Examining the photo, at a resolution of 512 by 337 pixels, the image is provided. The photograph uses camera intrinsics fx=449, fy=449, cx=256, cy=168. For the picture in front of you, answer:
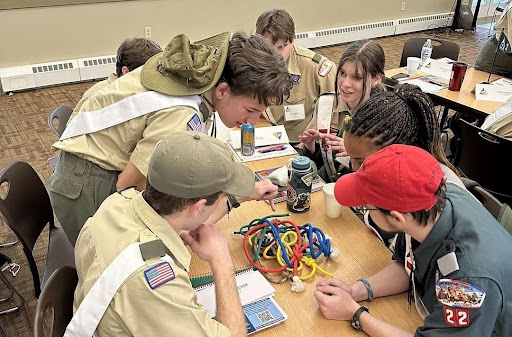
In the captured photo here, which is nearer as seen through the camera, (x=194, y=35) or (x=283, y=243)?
(x=283, y=243)

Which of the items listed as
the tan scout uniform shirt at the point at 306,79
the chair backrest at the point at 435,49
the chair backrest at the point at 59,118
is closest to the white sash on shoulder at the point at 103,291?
the chair backrest at the point at 59,118

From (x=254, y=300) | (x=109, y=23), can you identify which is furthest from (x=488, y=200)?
(x=109, y=23)

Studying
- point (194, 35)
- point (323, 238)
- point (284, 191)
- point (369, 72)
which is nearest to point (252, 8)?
point (194, 35)

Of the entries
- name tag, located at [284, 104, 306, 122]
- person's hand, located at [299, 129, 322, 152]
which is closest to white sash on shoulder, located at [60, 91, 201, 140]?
person's hand, located at [299, 129, 322, 152]

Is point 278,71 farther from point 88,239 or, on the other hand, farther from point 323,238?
point 88,239

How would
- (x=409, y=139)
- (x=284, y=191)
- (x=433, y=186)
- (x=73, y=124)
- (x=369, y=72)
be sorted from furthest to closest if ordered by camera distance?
(x=369, y=72), (x=284, y=191), (x=73, y=124), (x=409, y=139), (x=433, y=186)

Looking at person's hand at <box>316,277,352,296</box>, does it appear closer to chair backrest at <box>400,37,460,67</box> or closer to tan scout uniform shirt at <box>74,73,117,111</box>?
tan scout uniform shirt at <box>74,73,117,111</box>

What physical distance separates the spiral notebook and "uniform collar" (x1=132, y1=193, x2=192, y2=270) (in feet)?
0.68

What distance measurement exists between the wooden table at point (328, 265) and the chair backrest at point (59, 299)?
1.26ft

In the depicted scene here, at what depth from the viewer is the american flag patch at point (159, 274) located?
3.45 feet

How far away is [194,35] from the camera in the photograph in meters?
5.52

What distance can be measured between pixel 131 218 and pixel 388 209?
0.67 metres

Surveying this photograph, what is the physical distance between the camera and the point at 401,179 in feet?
3.60

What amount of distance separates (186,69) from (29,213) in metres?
0.96
